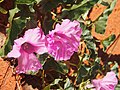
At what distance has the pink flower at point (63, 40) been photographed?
1433mm

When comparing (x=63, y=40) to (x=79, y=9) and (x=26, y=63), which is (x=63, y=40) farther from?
(x=79, y=9)

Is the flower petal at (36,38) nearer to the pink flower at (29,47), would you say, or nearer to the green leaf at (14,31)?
the pink flower at (29,47)

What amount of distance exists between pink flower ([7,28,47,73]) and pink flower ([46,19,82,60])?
0.04 meters

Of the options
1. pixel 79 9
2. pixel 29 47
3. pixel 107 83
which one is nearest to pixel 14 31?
pixel 29 47

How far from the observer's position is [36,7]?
1.83 meters

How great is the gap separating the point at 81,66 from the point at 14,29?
1.28 feet

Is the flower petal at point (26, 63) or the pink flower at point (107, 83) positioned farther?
the pink flower at point (107, 83)

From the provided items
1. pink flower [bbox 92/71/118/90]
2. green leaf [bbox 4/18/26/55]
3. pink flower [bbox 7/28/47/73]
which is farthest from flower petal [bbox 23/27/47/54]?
pink flower [bbox 92/71/118/90]

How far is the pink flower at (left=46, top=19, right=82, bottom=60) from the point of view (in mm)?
1433

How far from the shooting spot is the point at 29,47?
4.86 feet

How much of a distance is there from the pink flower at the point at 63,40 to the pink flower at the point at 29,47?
0.04 m

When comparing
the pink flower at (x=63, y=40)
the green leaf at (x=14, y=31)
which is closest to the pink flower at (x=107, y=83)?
the pink flower at (x=63, y=40)

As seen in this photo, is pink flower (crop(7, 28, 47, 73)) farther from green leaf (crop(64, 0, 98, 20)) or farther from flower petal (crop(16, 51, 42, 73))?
green leaf (crop(64, 0, 98, 20))

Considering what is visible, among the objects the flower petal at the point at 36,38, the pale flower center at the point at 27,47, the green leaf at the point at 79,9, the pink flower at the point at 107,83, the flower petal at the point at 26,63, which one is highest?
the green leaf at the point at 79,9
